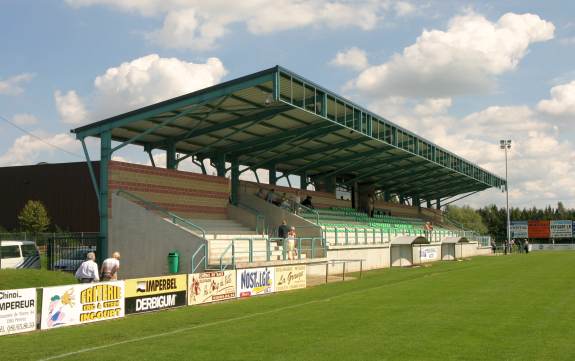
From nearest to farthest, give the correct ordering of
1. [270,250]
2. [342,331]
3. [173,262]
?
[342,331]
[173,262]
[270,250]

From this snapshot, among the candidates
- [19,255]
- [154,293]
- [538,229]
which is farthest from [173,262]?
[538,229]

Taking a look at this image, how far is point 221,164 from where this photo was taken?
112ft

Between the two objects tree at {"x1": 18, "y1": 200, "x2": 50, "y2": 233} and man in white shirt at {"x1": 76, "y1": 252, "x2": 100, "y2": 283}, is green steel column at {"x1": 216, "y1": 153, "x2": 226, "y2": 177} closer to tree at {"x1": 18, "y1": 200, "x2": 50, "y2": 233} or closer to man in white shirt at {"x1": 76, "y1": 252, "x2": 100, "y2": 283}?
man in white shirt at {"x1": 76, "y1": 252, "x2": 100, "y2": 283}

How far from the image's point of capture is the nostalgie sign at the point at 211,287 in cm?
1834

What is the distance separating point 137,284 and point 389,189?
44.4m

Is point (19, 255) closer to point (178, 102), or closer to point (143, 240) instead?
point (143, 240)

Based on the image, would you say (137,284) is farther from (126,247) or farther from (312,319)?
(126,247)

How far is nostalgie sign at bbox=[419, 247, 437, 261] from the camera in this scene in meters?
41.8

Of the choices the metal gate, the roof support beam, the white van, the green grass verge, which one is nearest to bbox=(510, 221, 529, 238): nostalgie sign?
the roof support beam

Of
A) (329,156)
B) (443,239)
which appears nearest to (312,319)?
(329,156)

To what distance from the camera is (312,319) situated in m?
14.2

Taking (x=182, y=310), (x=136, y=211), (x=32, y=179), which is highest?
(x=32, y=179)

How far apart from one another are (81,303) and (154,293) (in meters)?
2.50

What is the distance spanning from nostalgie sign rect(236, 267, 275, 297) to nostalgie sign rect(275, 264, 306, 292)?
1.37 ft
